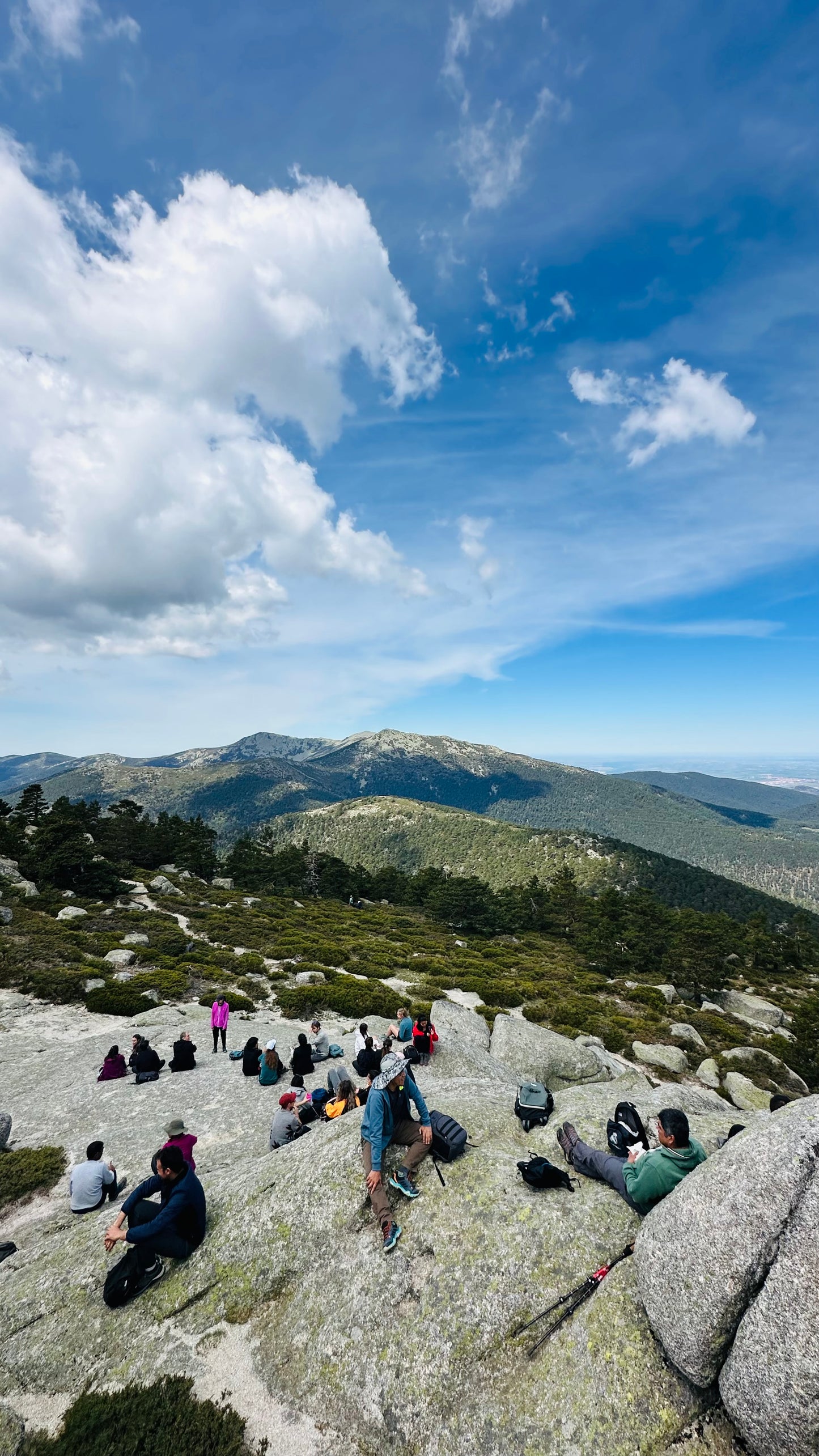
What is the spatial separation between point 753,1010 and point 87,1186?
207 feet

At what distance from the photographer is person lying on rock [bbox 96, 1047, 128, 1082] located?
1828cm

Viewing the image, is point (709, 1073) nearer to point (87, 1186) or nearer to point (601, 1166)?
point (601, 1166)

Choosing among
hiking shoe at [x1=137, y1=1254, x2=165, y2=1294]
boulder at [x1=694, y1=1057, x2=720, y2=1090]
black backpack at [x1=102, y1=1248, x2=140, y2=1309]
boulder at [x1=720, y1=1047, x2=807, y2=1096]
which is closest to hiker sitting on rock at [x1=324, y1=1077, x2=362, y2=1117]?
hiking shoe at [x1=137, y1=1254, x2=165, y2=1294]

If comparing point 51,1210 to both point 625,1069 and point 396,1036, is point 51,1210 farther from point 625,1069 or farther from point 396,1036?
point 625,1069

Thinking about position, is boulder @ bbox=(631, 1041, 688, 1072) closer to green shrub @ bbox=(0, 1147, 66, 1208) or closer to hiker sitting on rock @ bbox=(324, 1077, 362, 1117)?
hiker sitting on rock @ bbox=(324, 1077, 362, 1117)

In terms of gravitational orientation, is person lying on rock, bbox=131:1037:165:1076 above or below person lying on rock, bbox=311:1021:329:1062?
above

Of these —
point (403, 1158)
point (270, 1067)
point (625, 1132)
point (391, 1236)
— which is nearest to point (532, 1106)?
point (625, 1132)

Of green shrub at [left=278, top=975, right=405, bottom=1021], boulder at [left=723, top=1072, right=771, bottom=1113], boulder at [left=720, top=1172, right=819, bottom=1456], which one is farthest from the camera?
green shrub at [left=278, top=975, right=405, bottom=1021]

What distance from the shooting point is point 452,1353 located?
23.6ft

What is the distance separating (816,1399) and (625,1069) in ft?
76.6

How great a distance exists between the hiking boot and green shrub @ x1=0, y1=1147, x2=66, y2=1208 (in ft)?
39.6

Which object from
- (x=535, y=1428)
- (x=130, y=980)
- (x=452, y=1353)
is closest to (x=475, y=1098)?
(x=452, y=1353)

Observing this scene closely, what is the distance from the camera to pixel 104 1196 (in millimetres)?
11406

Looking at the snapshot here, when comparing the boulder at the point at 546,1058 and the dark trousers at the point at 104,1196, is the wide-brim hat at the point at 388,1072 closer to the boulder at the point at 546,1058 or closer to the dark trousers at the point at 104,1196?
the dark trousers at the point at 104,1196
